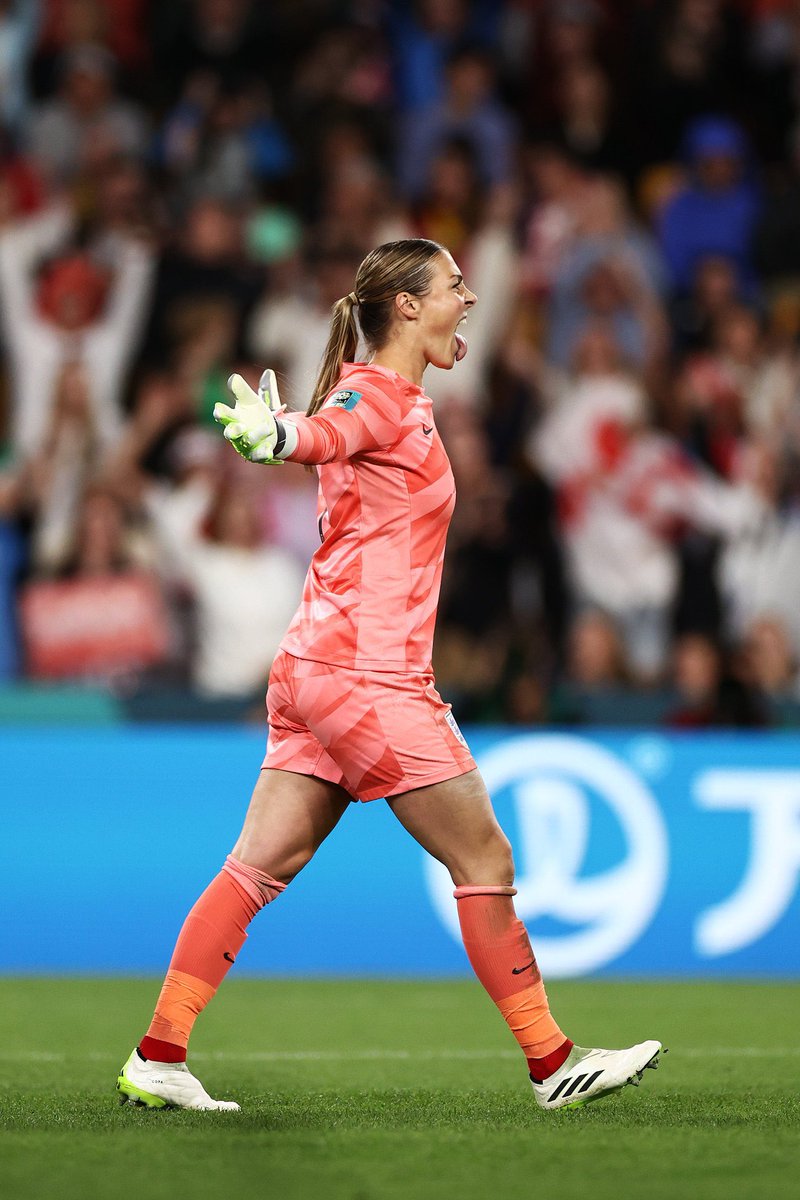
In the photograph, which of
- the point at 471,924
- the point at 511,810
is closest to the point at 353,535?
the point at 471,924

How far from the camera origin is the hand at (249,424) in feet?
13.8

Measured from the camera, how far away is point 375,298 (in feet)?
15.5

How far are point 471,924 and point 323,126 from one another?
8328 millimetres

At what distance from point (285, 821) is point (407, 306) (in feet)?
4.15

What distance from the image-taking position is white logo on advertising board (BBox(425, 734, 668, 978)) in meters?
7.99

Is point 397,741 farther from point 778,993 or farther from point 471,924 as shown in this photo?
point 778,993

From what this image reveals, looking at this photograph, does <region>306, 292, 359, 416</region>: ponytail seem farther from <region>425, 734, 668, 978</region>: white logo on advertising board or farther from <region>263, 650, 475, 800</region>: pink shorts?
<region>425, 734, 668, 978</region>: white logo on advertising board

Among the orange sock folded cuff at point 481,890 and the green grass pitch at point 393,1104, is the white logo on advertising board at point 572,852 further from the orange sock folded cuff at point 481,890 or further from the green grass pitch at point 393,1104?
the orange sock folded cuff at point 481,890

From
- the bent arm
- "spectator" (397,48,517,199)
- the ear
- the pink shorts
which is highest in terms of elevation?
"spectator" (397,48,517,199)

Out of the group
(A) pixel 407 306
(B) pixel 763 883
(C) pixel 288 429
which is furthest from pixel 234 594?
(C) pixel 288 429

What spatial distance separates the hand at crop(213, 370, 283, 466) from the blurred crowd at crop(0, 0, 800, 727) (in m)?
4.45

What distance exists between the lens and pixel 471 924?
4.66 m

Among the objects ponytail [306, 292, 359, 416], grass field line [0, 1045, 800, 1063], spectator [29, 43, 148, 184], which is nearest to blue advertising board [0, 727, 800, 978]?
grass field line [0, 1045, 800, 1063]

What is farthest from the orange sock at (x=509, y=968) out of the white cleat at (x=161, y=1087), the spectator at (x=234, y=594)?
the spectator at (x=234, y=594)
